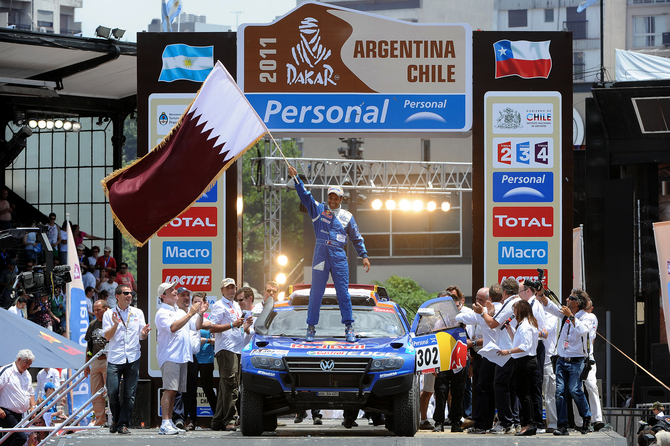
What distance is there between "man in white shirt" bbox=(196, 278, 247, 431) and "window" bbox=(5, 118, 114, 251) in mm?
19268

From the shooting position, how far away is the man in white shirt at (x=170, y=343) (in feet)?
33.1

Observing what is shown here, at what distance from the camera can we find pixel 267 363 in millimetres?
9102

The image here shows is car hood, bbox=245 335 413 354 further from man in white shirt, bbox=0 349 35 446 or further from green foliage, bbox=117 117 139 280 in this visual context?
green foliage, bbox=117 117 139 280

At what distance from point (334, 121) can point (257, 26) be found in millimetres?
1926

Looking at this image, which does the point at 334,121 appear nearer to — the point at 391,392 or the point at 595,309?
the point at 391,392

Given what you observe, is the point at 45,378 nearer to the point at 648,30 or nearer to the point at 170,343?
the point at 170,343

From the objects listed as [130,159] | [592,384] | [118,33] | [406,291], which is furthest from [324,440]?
[130,159]

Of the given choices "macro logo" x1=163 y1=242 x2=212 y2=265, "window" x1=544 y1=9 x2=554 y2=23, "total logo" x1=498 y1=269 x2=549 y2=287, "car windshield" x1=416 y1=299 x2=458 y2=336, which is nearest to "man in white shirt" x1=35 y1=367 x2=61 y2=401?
"macro logo" x1=163 y1=242 x2=212 y2=265

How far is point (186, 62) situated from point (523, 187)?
5603 millimetres

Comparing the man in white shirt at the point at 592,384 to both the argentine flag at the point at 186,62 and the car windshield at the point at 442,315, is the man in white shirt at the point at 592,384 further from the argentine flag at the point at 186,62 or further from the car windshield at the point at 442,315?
the argentine flag at the point at 186,62

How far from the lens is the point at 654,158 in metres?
17.9

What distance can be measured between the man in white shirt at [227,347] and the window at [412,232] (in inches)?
1314

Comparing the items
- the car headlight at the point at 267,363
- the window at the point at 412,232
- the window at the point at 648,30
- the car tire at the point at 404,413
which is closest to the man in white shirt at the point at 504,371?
the car tire at the point at 404,413

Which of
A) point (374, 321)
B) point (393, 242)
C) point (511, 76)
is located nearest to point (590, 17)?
point (393, 242)
